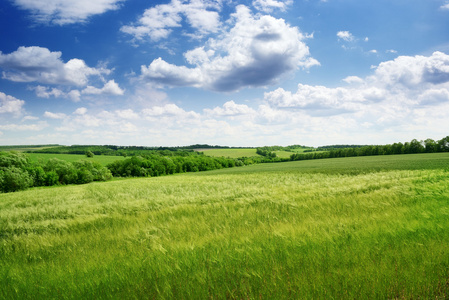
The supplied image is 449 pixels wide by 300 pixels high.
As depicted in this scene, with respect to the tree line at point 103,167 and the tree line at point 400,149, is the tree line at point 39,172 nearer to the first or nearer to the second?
the tree line at point 103,167

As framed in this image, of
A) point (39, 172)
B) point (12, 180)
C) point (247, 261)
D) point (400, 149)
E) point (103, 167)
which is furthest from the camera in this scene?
point (400, 149)

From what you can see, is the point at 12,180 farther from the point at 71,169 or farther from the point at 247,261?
the point at 247,261

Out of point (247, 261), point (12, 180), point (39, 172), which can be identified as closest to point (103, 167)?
point (39, 172)

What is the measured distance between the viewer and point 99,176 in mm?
73438

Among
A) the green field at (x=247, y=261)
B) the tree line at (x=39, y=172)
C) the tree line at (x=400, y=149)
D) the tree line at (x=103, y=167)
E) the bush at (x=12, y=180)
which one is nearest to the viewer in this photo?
the green field at (x=247, y=261)

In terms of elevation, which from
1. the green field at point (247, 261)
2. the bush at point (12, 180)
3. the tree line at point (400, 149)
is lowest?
the bush at point (12, 180)

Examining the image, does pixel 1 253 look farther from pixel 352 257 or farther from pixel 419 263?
pixel 419 263

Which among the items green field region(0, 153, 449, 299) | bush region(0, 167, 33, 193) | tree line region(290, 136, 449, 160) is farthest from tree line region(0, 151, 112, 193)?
tree line region(290, 136, 449, 160)

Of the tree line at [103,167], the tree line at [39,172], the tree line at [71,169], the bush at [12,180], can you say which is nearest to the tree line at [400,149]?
the tree line at [103,167]

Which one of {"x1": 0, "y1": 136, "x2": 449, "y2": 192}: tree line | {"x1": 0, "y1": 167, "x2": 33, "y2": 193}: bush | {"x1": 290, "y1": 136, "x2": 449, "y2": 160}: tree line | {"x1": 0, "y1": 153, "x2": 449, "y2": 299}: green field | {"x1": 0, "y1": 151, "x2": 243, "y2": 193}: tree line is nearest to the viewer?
{"x1": 0, "y1": 153, "x2": 449, "y2": 299}: green field

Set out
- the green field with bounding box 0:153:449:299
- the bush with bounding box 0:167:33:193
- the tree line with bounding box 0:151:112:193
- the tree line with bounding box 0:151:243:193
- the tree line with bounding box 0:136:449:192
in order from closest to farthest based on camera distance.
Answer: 1. the green field with bounding box 0:153:449:299
2. the bush with bounding box 0:167:33:193
3. the tree line with bounding box 0:151:112:193
4. the tree line with bounding box 0:151:243:193
5. the tree line with bounding box 0:136:449:192

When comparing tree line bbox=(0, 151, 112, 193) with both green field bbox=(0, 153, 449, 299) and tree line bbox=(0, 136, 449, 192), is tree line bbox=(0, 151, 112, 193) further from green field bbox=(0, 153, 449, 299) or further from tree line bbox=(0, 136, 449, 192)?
green field bbox=(0, 153, 449, 299)

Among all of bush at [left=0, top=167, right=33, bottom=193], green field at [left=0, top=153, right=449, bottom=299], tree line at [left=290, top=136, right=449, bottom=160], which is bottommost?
bush at [left=0, top=167, right=33, bottom=193]

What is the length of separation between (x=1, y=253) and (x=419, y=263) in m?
7.49
